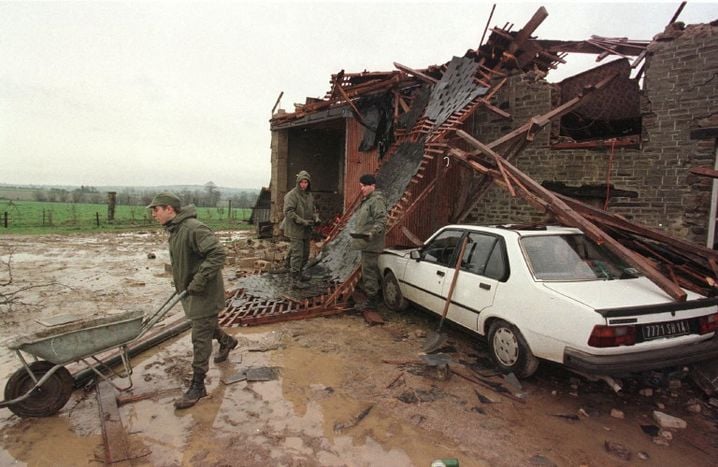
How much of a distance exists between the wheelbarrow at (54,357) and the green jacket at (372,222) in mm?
3289

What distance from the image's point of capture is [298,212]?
23.2 feet

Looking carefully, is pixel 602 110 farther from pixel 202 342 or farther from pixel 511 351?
pixel 202 342

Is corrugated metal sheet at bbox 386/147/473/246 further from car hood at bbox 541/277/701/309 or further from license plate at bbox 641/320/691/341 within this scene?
license plate at bbox 641/320/691/341

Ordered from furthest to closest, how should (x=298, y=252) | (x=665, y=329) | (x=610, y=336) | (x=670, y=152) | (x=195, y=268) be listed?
(x=298, y=252), (x=670, y=152), (x=195, y=268), (x=665, y=329), (x=610, y=336)

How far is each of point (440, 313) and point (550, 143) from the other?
4.92 metres

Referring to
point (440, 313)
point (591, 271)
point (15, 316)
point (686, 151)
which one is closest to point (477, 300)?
point (440, 313)

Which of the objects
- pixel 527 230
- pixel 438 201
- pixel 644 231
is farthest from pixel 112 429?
pixel 438 201

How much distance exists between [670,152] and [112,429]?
27.8 feet

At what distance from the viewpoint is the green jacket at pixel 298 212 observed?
6973 mm

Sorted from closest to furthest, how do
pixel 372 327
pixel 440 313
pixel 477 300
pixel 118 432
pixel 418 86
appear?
pixel 118 432, pixel 477 300, pixel 440 313, pixel 372 327, pixel 418 86

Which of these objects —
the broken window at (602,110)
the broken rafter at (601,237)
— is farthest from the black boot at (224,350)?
the broken window at (602,110)

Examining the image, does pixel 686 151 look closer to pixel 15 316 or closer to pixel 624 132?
pixel 624 132

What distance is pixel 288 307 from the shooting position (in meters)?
6.24

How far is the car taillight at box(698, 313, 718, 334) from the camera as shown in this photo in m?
3.52
